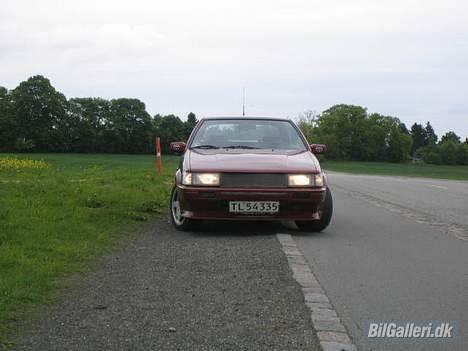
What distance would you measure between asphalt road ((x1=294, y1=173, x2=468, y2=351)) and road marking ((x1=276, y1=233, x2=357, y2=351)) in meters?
0.06

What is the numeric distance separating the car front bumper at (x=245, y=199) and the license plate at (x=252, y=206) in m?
0.04

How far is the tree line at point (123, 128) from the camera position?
89.2 metres

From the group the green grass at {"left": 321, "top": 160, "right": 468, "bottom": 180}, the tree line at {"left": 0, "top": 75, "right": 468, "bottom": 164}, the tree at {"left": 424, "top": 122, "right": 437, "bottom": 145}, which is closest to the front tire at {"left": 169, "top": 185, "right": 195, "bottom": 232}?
the green grass at {"left": 321, "top": 160, "right": 468, "bottom": 180}

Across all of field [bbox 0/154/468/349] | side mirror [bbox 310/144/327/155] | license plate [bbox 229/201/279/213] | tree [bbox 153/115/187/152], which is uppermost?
tree [bbox 153/115/187/152]

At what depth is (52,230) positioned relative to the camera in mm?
6746

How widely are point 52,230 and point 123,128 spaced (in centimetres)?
10462

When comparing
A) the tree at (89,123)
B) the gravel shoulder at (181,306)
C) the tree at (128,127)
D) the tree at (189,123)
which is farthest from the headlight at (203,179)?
the tree at (189,123)

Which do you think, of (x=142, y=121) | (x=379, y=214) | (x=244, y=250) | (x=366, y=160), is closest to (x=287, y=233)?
(x=244, y=250)

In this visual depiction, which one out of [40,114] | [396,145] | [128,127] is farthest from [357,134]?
[40,114]

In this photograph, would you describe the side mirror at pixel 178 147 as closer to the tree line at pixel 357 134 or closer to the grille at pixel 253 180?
the grille at pixel 253 180

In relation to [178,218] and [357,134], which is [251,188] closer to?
[178,218]

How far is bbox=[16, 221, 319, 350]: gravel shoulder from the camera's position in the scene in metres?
3.38

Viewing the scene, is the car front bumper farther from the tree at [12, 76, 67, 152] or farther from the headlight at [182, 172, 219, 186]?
the tree at [12, 76, 67, 152]

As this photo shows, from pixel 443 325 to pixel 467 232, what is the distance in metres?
4.64
